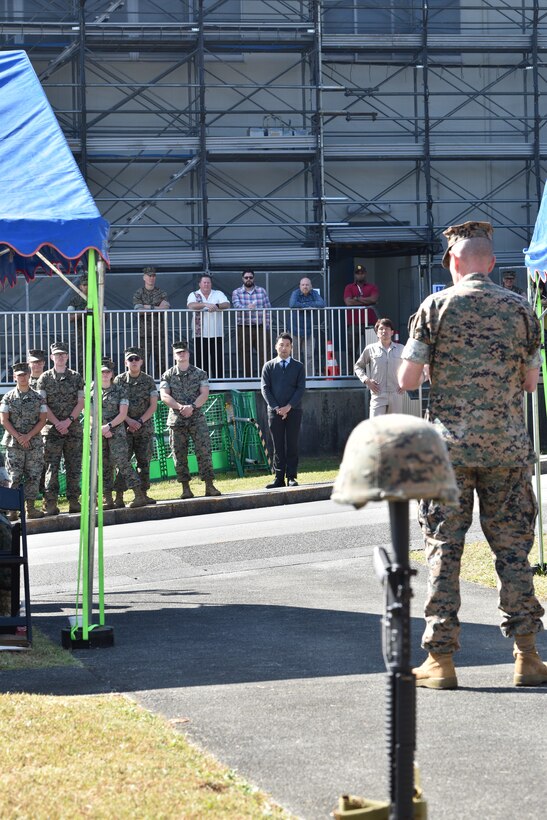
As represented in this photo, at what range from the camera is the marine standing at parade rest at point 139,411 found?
17.1m

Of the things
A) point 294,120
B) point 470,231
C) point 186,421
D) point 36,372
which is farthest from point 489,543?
point 294,120

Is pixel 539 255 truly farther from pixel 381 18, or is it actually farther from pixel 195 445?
pixel 381 18

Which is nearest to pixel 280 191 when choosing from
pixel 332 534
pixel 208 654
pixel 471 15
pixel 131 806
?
pixel 471 15

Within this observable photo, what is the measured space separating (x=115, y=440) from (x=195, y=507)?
1.35 m

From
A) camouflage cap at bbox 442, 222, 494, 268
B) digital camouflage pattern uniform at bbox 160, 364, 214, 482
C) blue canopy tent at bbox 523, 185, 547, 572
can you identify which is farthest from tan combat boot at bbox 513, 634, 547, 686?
digital camouflage pattern uniform at bbox 160, 364, 214, 482

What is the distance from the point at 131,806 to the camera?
4.48 meters

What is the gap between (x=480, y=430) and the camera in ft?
20.0

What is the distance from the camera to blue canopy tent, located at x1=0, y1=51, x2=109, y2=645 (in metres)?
7.81

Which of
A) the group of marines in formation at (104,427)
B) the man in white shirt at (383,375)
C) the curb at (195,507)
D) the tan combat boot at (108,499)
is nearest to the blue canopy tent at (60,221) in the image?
the curb at (195,507)

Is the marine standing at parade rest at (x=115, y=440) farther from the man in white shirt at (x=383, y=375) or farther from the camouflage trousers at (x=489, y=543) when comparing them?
the camouflage trousers at (x=489, y=543)

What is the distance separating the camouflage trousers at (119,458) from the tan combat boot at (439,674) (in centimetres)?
1056

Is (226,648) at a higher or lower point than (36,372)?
lower

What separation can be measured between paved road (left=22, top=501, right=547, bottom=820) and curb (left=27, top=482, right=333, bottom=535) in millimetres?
3182

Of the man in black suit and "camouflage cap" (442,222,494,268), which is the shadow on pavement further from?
the man in black suit
